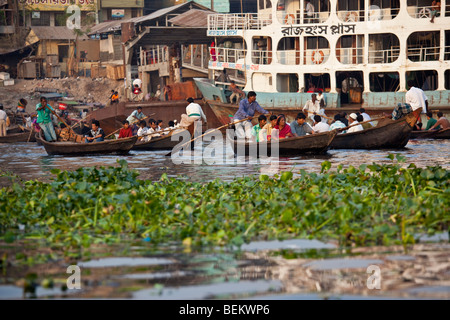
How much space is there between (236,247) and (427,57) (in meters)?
20.8

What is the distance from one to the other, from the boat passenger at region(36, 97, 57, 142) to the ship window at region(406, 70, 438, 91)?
12.7m

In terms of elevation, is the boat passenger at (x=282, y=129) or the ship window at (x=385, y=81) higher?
the ship window at (x=385, y=81)

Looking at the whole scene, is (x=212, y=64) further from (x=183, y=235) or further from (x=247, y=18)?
(x=183, y=235)

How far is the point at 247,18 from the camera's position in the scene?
85.9ft

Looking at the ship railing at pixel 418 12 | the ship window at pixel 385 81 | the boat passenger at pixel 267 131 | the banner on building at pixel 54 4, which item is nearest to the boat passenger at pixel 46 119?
the boat passenger at pixel 267 131

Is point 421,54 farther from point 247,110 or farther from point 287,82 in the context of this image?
point 247,110

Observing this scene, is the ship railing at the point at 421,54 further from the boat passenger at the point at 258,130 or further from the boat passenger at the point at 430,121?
the boat passenger at the point at 258,130

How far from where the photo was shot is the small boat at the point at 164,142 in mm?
18775

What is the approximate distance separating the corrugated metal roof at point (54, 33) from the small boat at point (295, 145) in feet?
119

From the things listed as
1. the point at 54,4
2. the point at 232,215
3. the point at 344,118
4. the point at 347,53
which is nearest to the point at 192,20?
the point at 347,53

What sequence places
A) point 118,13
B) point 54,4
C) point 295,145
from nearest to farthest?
1. point 295,145
2. point 54,4
3. point 118,13

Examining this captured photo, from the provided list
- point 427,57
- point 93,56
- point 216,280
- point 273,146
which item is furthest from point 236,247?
point 93,56

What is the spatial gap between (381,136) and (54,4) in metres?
38.4

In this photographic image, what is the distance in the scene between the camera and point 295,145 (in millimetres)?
16109
